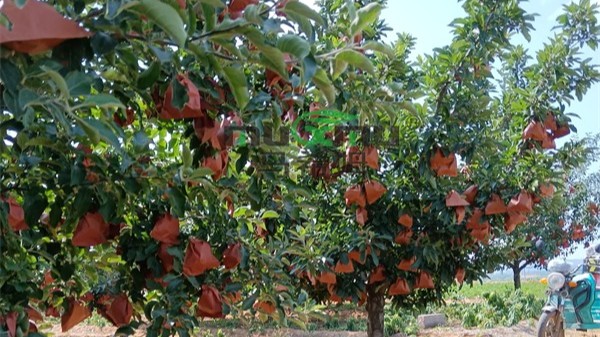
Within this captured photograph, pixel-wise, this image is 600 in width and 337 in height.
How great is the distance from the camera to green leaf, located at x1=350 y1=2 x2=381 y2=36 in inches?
40.6

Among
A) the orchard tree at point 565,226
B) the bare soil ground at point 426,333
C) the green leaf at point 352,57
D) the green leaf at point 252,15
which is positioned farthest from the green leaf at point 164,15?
the orchard tree at point 565,226

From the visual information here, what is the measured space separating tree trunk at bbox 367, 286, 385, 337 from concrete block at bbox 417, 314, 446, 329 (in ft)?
11.4

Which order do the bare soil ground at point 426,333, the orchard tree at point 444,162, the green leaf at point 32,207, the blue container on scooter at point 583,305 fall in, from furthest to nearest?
the bare soil ground at point 426,333
the blue container on scooter at point 583,305
the orchard tree at point 444,162
the green leaf at point 32,207

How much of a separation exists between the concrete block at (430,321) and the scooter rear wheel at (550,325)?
90.1 inches

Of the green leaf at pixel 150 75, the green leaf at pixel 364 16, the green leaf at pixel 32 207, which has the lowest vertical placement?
the green leaf at pixel 32 207

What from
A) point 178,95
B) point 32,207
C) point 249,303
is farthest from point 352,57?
point 249,303

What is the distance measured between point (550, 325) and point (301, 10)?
436 cm

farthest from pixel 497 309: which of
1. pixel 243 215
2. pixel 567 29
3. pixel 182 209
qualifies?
pixel 182 209

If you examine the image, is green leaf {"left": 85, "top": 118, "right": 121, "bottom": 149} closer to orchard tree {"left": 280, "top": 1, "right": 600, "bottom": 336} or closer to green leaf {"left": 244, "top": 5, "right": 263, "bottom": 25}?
green leaf {"left": 244, "top": 5, "right": 263, "bottom": 25}

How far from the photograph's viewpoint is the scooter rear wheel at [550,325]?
4.43 m

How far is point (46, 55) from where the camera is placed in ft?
2.84

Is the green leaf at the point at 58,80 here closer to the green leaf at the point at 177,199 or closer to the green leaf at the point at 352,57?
the green leaf at the point at 352,57

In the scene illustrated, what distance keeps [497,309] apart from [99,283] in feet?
22.5

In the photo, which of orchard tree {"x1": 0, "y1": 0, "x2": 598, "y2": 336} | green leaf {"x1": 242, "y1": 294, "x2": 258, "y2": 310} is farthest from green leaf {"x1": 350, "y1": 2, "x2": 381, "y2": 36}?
green leaf {"x1": 242, "y1": 294, "x2": 258, "y2": 310}
